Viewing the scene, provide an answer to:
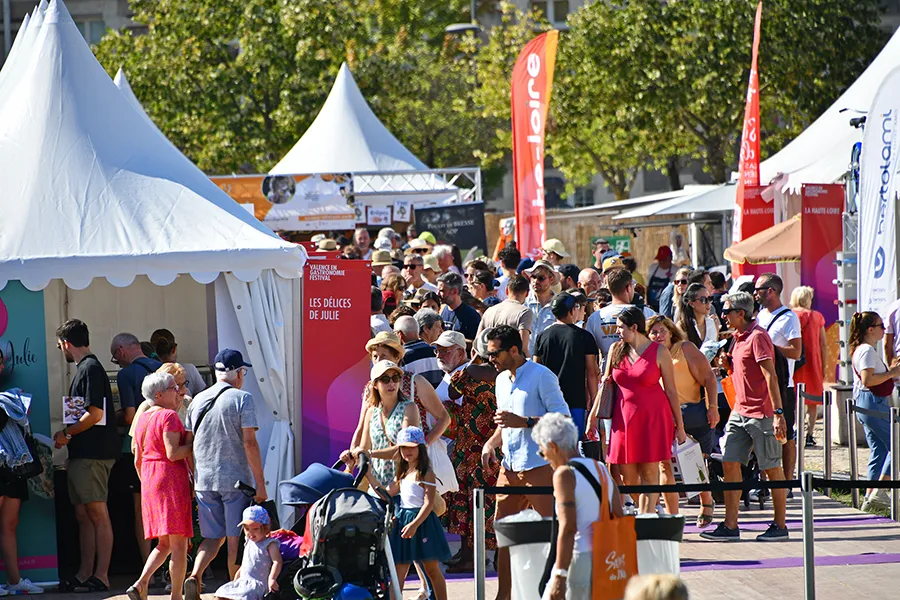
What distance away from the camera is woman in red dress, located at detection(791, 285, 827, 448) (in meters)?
12.3

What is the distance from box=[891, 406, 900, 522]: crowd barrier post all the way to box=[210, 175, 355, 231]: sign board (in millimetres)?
13970

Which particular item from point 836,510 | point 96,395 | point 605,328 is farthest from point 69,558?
point 836,510

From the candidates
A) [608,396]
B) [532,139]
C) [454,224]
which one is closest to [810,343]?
[608,396]

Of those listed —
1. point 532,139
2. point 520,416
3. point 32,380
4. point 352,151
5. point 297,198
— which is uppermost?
point 352,151

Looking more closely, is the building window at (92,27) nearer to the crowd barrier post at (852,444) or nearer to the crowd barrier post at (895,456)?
the crowd barrier post at (852,444)

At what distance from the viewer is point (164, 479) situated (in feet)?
26.2

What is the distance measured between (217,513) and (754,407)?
13.1 ft

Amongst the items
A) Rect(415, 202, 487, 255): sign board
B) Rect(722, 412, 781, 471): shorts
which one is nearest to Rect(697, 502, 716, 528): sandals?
Rect(722, 412, 781, 471): shorts

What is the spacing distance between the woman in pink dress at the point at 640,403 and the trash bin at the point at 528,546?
2840 millimetres

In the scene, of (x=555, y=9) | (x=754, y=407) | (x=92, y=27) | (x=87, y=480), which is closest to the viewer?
(x=87, y=480)

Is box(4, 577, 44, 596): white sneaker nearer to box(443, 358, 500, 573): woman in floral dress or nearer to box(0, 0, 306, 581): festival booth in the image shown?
box(0, 0, 306, 581): festival booth

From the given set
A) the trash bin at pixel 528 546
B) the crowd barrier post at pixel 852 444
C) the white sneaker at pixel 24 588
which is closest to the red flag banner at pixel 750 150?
the crowd barrier post at pixel 852 444

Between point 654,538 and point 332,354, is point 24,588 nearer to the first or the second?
point 332,354

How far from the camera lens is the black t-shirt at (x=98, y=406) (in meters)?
8.65
